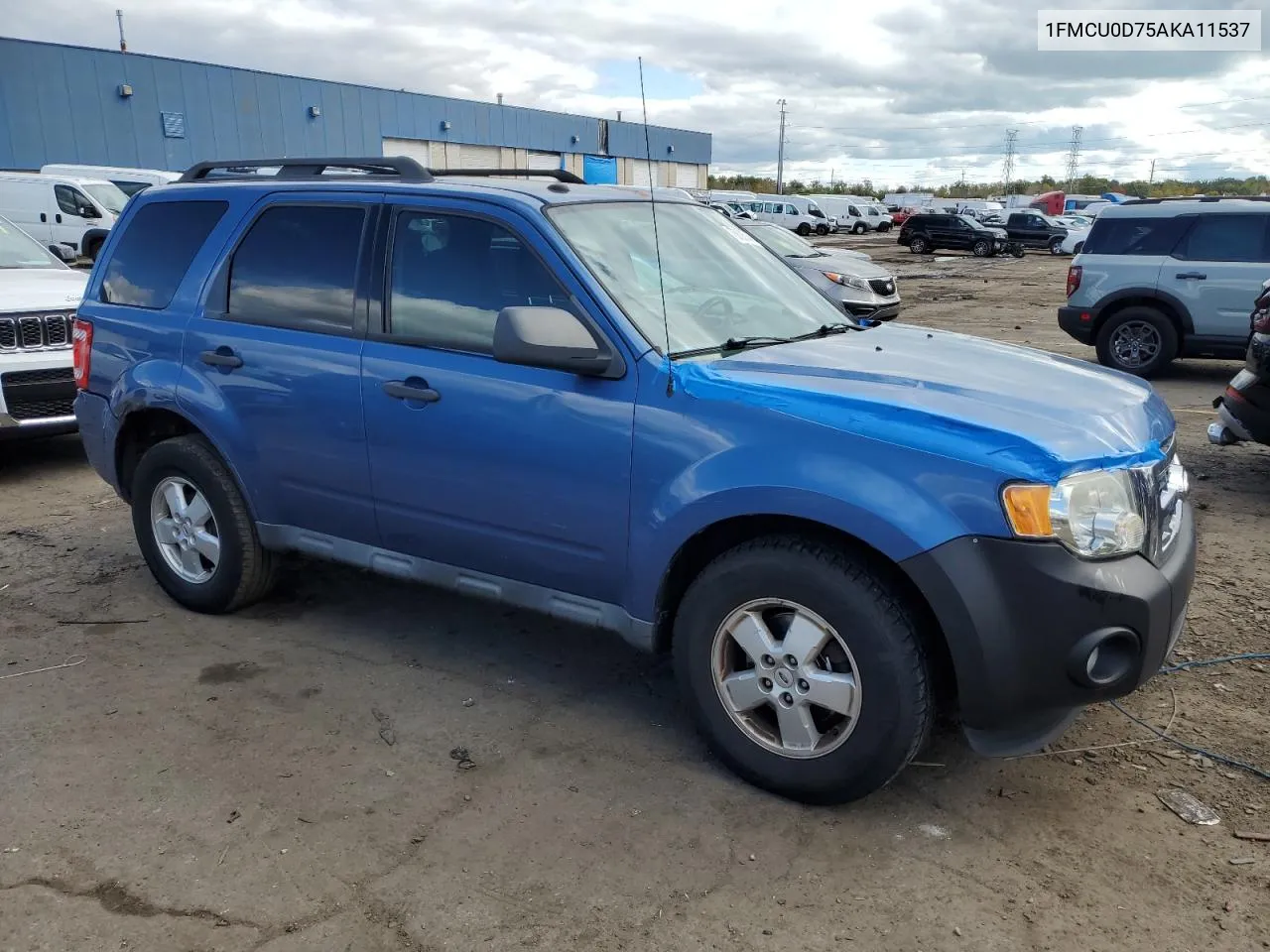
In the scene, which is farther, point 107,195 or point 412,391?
point 107,195

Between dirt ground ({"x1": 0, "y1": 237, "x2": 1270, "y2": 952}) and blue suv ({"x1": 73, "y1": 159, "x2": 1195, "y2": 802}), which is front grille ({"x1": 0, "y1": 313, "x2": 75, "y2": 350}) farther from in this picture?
dirt ground ({"x1": 0, "y1": 237, "x2": 1270, "y2": 952})

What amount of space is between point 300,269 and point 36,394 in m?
3.69

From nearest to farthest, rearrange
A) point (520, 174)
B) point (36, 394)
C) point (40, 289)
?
point (520, 174)
point (36, 394)
point (40, 289)

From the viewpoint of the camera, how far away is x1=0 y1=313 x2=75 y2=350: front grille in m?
6.61

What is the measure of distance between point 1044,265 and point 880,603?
32.9 metres

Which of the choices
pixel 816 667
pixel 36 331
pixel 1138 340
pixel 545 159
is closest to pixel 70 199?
pixel 36 331

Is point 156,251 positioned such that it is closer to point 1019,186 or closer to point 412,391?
point 412,391

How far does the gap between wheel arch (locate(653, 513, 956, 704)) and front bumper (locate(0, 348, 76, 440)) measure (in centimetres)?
501

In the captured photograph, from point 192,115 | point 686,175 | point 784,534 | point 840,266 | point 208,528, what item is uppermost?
point 192,115

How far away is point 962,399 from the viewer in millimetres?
2963

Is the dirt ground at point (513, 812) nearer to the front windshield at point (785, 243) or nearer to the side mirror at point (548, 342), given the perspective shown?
the side mirror at point (548, 342)

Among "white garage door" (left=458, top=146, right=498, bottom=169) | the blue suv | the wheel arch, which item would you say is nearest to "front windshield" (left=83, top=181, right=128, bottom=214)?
the blue suv

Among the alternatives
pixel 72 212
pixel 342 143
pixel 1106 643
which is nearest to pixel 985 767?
pixel 1106 643

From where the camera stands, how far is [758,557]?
2967mm
